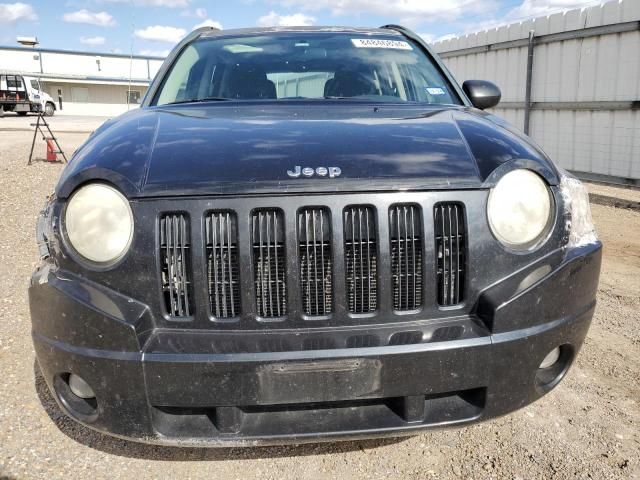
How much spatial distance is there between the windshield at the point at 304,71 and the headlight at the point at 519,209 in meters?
1.25

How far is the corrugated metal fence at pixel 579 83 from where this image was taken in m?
9.66

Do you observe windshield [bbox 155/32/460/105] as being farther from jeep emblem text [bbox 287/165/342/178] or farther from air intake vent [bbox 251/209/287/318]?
air intake vent [bbox 251/209/287/318]

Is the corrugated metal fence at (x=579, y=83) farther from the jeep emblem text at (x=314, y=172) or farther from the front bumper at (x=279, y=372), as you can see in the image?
the jeep emblem text at (x=314, y=172)

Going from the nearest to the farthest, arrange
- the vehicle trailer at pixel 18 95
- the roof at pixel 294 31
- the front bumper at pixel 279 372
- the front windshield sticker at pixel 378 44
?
the front bumper at pixel 279 372
the front windshield sticker at pixel 378 44
the roof at pixel 294 31
the vehicle trailer at pixel 18 95

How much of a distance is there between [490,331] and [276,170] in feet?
2.94

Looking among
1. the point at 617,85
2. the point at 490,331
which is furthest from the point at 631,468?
the point at 617,85

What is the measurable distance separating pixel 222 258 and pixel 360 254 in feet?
1.50

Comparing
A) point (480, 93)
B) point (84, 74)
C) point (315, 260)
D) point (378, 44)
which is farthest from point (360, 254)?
point (84, 74)

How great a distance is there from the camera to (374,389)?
1.86 metres

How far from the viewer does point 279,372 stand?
5.98ft

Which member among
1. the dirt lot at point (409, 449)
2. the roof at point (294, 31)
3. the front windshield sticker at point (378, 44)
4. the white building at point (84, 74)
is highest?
the white building at point (84, 74)

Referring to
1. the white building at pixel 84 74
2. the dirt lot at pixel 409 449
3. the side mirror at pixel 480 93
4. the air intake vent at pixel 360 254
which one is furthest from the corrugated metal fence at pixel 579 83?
the white building at pixel 84 74

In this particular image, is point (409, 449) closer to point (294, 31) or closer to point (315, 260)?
point (315, 260)

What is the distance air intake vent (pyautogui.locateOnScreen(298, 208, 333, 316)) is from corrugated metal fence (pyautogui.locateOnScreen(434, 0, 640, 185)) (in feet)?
30.9
